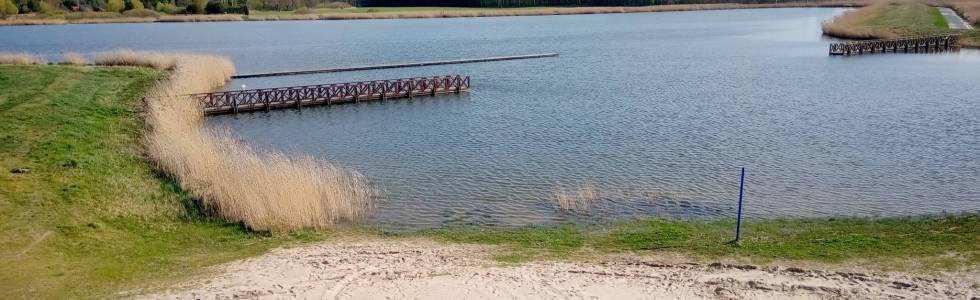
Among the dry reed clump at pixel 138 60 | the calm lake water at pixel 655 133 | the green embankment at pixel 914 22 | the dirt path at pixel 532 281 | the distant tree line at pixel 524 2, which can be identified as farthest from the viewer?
the distant tree line at pixel 524 2

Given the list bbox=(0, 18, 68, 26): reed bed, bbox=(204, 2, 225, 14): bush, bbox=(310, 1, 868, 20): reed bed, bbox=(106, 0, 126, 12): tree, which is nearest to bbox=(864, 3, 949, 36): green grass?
bbox=(310, 1, 868, 20): reed bed

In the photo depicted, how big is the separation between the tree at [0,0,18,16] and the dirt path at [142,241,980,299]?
115661 mm

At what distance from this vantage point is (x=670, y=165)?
71.4 feet

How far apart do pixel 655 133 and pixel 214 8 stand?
10713cm

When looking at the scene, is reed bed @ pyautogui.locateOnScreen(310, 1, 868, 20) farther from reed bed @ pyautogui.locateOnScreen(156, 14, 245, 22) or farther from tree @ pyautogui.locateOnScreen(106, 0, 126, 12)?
tree @ pyautogui.locateOnScreen(106, 0, 126, 12)

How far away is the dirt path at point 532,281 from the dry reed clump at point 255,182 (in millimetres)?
2427

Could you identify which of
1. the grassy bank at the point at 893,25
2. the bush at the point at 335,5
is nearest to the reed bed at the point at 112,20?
the bush at the point at 335,5

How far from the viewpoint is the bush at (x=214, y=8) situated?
388 ft

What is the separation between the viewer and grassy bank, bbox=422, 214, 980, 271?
523 inches

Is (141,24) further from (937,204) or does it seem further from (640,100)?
(937,204)

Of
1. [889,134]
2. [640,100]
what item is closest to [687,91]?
[640,100]

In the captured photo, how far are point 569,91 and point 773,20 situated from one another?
76388 mm

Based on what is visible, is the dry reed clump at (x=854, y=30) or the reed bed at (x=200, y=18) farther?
the reed bed at (x=200, y=18)

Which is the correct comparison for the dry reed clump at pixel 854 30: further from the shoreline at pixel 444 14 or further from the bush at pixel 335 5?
the bush at pixel 335 5
